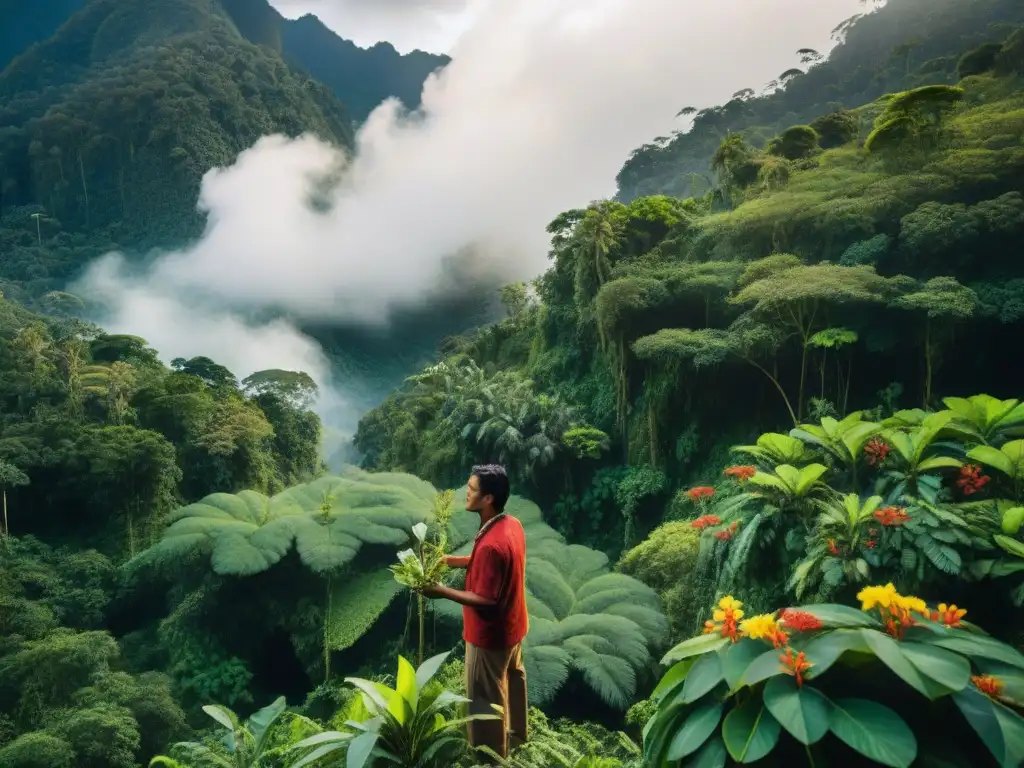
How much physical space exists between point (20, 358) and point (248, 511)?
951cm

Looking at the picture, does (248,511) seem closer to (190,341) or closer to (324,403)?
(324,403)

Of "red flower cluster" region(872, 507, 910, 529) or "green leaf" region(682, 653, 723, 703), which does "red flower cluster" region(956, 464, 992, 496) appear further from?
"green leaf" region(682, 653, 723, 703)

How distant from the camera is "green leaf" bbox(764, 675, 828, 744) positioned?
59.0 inches

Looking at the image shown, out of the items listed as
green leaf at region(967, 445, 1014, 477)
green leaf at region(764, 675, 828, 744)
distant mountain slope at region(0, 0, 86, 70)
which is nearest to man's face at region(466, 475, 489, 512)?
green leaf at region(764, 675, 828, 744)

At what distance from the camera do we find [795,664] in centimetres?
159

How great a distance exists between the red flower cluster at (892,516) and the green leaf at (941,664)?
1.82m

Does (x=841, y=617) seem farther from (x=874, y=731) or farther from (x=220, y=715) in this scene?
(x=220, y=715)

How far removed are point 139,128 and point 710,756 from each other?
48.6 metres

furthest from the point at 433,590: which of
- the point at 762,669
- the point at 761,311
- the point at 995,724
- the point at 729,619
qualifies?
the point at 761,311

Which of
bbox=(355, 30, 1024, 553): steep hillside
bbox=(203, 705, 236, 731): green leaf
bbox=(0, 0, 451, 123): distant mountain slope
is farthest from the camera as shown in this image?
bbox=(0, 0, 451, 123): distant mountain slope

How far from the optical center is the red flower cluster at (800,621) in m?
1.71

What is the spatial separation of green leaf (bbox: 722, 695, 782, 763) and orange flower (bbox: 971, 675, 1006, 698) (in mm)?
497

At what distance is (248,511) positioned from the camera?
8.49 m

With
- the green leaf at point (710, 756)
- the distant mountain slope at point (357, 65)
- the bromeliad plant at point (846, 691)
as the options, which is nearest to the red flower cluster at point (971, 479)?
the bromeliad plant at point (846, 691)
